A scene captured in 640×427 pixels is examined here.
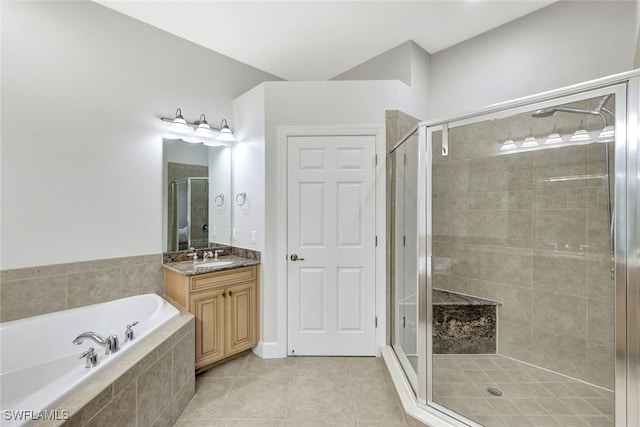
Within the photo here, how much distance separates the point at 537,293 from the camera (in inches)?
88.7

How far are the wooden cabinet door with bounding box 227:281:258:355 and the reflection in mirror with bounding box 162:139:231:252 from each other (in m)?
0.68

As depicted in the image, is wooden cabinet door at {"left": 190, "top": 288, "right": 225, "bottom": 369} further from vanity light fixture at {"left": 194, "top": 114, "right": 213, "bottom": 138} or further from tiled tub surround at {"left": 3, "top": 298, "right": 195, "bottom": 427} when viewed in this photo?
vanity light fixture at {"left": 194, "top": 114, "right": 213, "bottom": 138}

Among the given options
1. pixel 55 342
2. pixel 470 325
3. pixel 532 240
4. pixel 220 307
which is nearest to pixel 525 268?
pixel 532 240

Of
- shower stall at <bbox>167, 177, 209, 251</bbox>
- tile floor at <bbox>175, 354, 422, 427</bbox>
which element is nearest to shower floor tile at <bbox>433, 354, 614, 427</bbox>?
tile floor at <bbox>175, 354, 422, 427</bbox>

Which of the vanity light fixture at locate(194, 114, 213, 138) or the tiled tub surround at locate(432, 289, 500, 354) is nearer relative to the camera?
the tiled tub surround at locate(432, 289, 500, 354)

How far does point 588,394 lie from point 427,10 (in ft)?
10.5

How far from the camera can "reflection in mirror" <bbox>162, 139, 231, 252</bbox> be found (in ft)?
8.46

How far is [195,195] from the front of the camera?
9.04ft

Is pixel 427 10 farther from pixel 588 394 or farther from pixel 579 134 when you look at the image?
pixel 588 394

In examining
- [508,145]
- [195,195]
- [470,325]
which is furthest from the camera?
[195,195]

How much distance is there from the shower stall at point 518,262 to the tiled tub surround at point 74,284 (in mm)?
2242

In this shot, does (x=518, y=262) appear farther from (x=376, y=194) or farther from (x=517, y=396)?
(x=376, y=194)

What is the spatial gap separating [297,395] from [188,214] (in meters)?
1.92

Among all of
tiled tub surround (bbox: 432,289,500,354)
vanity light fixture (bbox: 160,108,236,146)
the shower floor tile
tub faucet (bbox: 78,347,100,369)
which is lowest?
the shower floor tile
